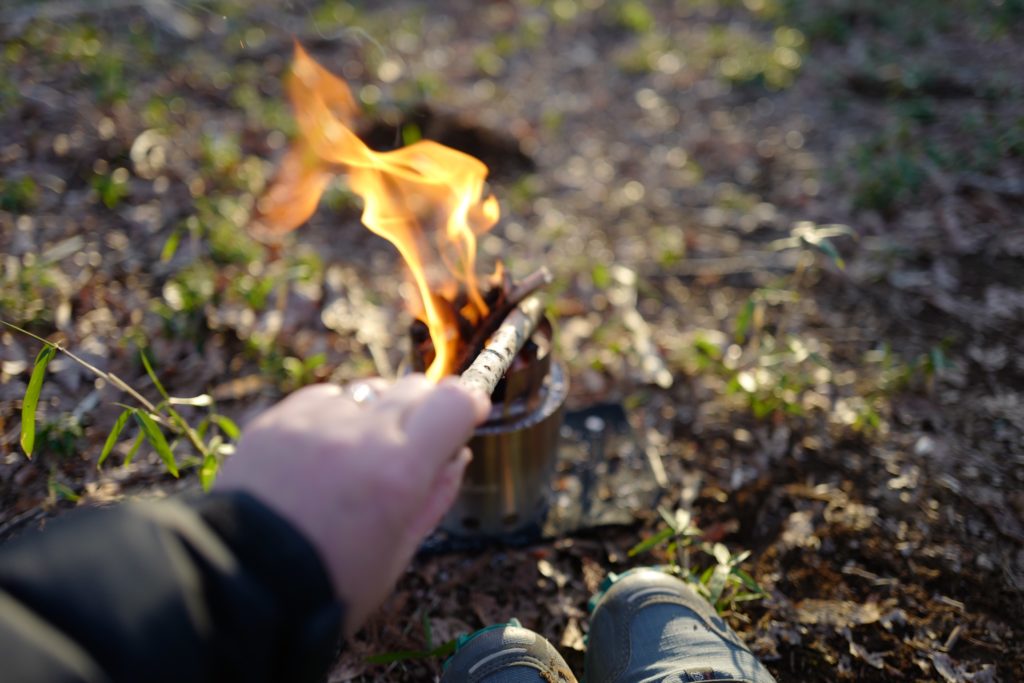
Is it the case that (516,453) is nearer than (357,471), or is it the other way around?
(357,471)

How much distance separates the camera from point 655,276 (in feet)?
14.6

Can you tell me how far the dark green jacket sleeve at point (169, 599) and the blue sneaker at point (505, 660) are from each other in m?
0.98

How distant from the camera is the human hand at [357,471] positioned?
1.11 m

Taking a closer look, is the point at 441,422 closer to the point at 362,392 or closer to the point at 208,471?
the point at 362,392

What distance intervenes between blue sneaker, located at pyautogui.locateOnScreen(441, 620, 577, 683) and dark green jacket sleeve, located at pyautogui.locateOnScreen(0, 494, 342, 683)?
978 mm

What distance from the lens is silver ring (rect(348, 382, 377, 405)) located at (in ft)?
4.75

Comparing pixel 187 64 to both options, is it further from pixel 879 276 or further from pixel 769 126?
pixel 879 276

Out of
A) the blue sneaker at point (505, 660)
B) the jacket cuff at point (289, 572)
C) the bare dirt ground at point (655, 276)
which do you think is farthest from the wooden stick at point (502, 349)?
the bare dirt ground at point (655, 276)

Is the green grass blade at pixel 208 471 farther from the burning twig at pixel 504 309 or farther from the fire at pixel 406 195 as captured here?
the burning twig at pixel 504 309

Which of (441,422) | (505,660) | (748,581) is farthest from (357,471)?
(748,581)

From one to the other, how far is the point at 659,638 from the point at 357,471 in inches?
55.3

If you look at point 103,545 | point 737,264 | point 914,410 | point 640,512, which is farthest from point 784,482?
point 103,545

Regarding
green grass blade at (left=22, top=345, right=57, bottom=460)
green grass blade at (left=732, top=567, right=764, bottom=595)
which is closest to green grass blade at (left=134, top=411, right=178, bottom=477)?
green grass blade at (left=22, top=345, right=57, bottom=460)

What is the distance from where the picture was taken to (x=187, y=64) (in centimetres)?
633
